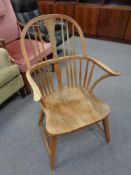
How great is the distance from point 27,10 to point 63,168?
96.6 inches

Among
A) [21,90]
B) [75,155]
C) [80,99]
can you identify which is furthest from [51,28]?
[75,155]

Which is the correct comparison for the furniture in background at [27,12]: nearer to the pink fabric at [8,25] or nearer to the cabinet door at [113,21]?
the pink fabric at [8,25]

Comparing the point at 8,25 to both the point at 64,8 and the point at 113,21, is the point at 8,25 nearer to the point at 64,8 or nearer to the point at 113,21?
the point at 64,8

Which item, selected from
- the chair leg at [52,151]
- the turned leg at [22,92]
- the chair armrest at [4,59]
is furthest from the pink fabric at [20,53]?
the chair leg at [52,151]

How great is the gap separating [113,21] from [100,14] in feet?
0.99

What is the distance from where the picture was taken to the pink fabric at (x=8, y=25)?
199 centimetres

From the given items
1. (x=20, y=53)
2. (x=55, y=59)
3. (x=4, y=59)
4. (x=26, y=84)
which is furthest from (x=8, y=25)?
(x=55, y=59)

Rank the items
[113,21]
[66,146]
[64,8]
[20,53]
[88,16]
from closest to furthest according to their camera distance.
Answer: [66,146], [20,53], [113,21], [88,16], [64,8]

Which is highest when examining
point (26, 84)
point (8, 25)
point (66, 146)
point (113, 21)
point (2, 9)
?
point (2, 9)

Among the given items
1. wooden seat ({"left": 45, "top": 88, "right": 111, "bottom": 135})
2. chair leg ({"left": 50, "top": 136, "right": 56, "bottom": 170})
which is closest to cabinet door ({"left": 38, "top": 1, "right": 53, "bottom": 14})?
wooden seat ({"left": 45, "top": 88, "right": 111, "bottom": 135})

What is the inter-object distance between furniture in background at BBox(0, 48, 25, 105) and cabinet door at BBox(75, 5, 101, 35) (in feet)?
7.33

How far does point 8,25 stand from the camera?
2.05 meters

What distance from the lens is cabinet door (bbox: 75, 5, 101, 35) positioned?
9.82ft

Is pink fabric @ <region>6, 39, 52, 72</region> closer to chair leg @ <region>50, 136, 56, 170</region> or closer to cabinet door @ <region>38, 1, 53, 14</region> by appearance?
chair leg @ <region>50, 136, 56, 170</region>
